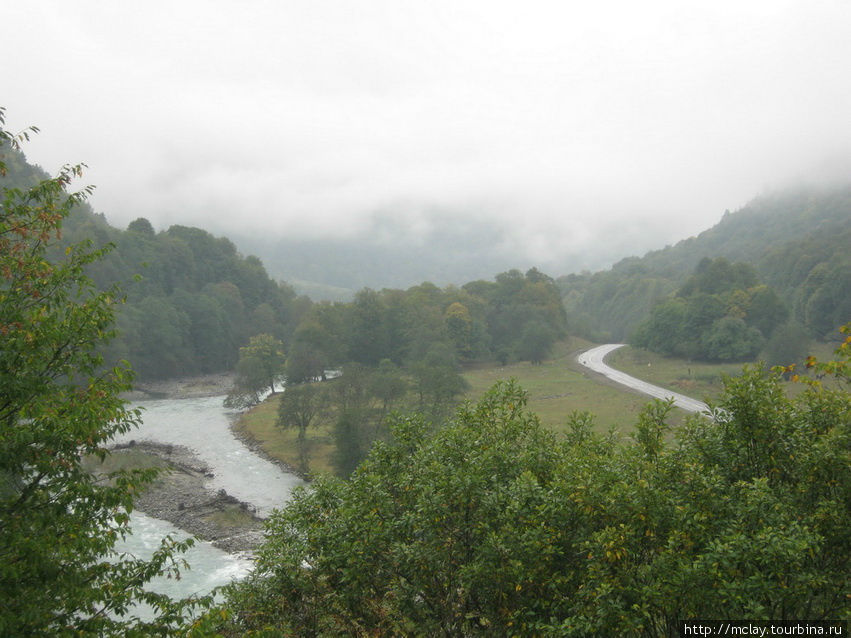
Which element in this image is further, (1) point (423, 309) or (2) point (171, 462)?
(1) point (423, 309)

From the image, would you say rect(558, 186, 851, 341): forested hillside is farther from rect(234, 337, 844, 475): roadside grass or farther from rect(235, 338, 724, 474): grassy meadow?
rect(235, 338, 724, 474): grassy meadow

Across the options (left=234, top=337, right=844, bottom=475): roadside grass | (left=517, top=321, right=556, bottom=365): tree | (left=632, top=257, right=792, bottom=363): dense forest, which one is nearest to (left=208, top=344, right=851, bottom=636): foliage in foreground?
(left=234, top=337, right=844, bottom=475): roadside grass

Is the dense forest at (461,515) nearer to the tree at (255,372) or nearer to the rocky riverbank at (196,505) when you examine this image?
the rocky riverbank at (196,505)

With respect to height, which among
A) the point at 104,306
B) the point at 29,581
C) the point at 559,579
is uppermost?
the point at 104,306

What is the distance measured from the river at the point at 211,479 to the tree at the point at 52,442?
14.0 metres

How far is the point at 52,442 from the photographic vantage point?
26.3ft

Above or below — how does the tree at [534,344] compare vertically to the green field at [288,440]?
above

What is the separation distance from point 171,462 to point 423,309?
62480 millimetres

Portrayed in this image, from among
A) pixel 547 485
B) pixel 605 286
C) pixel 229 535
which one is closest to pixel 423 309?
pixel 229 535

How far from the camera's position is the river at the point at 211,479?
28414 mm

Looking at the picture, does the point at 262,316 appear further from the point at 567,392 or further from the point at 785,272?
the point at 785,272

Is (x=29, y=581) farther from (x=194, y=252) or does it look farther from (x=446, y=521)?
(x=194, y=252)

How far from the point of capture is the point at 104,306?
31.9 ft

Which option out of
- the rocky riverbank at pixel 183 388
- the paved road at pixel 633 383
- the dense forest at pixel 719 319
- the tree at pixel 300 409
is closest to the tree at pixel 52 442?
the paved road at pixel 633 383
